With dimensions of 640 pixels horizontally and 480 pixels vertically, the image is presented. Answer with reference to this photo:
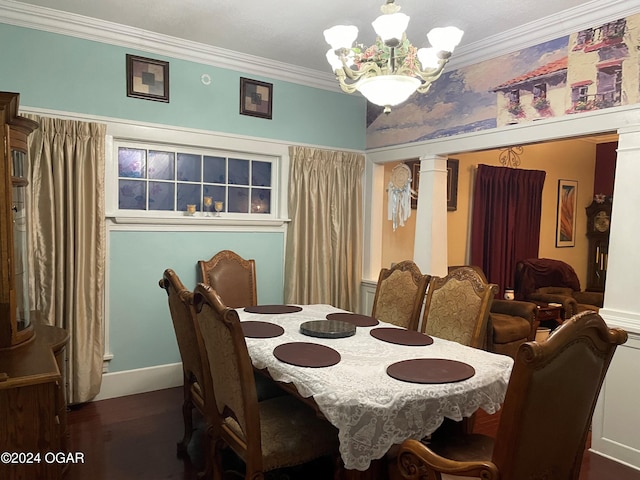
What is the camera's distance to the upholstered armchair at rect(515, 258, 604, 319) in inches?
208

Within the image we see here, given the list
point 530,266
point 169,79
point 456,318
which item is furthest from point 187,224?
point 530,266

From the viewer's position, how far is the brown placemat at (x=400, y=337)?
2.41 meters

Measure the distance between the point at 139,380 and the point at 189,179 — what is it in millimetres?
1623

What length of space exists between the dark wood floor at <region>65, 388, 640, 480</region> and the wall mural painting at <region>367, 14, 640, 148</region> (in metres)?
2.10

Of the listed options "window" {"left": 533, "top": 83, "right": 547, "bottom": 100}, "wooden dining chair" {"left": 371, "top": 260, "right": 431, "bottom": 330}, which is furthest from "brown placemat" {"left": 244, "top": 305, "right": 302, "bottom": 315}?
"window" {"left": 533, "top": 83, "right": 547, "bottom": 100}

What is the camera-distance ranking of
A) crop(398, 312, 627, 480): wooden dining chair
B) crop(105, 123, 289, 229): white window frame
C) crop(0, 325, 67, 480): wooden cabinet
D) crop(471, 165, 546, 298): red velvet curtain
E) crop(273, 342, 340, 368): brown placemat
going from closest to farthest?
crop(398, 312, 627, 480): wooden dining chair
crop(0, 325, 67, 480): wooden cabinet
crop(273, 342, 340, 368): brown placemat
crop(105, 123, 289, 229): white window frame
crop(471, 165, 546, 298): red velvet curtain

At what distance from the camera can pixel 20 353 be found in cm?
215

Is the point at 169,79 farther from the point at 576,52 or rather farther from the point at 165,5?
the point at 576,52

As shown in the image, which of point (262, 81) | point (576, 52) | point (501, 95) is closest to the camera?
point (576, 52)

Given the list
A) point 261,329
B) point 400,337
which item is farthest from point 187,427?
point 400,337

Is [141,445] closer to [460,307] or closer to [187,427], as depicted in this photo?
[187,427]

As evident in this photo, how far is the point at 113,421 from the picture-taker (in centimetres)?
304

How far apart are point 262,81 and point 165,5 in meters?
1.15

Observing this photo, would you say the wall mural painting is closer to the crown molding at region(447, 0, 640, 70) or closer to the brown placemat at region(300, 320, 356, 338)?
the crown molding at region(447, 0, 640, 70)
